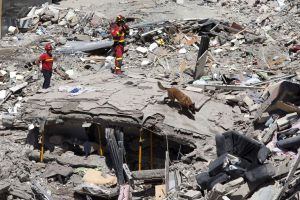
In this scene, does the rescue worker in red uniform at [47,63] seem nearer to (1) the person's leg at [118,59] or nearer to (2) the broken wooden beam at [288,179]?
(1) the person's leg at [118,59]

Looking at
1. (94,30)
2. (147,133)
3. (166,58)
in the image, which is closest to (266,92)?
(147,133)

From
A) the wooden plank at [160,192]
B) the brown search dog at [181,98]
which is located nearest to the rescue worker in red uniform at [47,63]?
the brown search dog at [181,98]

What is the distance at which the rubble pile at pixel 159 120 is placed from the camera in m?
8.20

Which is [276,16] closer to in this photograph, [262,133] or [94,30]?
[94,30]

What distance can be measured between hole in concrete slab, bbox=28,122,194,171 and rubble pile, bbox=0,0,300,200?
0.06 feet

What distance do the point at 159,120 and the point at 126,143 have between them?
0.99 meters

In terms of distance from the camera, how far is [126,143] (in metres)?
10.4

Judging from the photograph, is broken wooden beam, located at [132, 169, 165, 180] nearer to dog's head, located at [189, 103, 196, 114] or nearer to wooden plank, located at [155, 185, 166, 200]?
wooden plank, located at [155, 185, 166, 200]

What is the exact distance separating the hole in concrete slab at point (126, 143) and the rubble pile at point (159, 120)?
0.02m

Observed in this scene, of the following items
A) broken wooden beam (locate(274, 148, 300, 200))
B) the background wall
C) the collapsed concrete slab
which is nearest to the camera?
broken wooden beam (locate(274, 148, 300, 200))

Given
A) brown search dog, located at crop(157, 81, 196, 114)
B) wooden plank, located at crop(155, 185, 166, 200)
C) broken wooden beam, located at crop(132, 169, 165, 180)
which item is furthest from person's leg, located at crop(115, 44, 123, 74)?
wooden plank, located at crop(155, 185, 166, 200)

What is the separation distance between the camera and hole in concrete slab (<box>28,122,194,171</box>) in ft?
33.2

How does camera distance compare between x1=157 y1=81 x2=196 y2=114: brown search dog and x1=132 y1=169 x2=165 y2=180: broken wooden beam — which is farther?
x1=157 y1=81 x2=196 y2=114: brown search dog

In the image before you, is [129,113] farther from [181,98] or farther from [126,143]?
[181,98]
